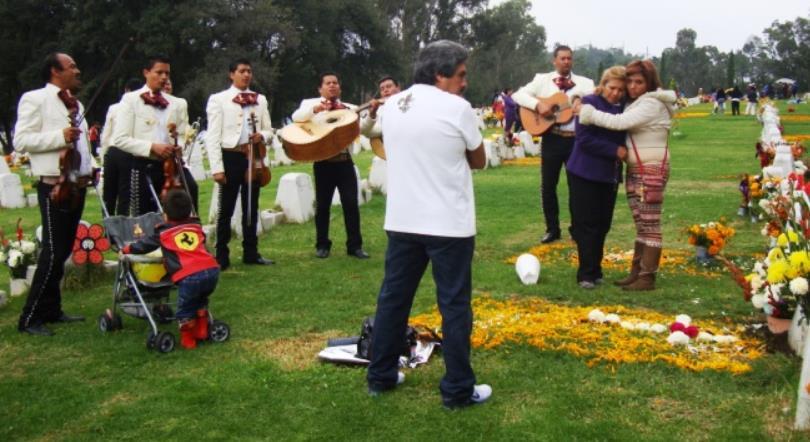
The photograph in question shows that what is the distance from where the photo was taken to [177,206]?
5949 millimetres

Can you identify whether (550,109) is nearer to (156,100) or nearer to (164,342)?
(156,100)

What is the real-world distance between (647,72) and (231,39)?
3685cm

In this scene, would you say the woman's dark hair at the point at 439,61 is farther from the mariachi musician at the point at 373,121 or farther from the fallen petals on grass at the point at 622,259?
the fallen petals on grass at the point at 622,259

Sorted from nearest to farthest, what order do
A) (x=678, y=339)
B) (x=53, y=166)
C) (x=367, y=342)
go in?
(x=367, y=342)
(x=678, y=339)
(x=53, y=166)

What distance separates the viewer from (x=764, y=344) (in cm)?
552

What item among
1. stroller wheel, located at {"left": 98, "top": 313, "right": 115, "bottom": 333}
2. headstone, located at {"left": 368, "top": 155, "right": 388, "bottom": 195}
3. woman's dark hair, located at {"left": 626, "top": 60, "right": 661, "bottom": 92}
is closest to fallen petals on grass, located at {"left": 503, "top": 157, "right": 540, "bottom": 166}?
headstone, located at {"left": 368, "top": 155, "right": 388, "bottom": 195}

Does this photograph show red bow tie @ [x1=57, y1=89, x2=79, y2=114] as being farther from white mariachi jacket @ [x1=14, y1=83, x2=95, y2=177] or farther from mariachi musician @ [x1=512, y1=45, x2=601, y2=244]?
mariachi musician @ [x1=512, y1=45, x2=601, y2=244]

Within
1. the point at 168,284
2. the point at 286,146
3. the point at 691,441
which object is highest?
the point at 286,146

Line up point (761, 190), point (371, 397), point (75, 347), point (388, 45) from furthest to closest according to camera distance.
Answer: point (388, 45) < point (761, 190) < point (75, 347) < point (371, 397)

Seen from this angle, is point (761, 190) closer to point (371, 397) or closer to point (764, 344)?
point (764, 344)

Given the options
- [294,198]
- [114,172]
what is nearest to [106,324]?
[114,172]

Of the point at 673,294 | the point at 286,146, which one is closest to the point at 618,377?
the point at 673,294

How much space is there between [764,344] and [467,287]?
238 cm

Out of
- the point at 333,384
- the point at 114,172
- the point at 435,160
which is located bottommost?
the point at 333,384
